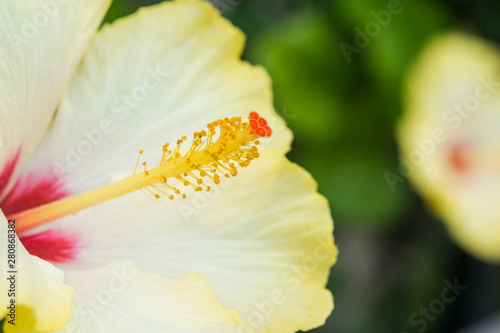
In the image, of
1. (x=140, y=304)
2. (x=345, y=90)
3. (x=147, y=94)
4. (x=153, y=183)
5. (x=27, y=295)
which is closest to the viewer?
(x=27, y=295)

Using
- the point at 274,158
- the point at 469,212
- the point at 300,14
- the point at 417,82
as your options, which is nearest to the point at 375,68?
the point at 417,82

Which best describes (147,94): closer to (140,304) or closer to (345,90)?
(140,304)

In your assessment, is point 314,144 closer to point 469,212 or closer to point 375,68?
point 375,68

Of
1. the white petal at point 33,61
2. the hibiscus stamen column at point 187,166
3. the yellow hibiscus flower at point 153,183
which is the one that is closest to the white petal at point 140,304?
the yellow hibiscus flower at point 153,183

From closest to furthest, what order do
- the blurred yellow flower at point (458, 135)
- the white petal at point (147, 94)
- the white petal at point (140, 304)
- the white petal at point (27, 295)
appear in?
1. the white petal at point (27, 295)
2. the white petal at point (140, 304)
3. the white petal at point (147, 94)
4. the blurred yellow flower at point (458, 135)

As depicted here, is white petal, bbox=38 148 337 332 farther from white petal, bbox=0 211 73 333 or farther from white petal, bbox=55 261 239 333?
white petal, bbox=0 211 73 333

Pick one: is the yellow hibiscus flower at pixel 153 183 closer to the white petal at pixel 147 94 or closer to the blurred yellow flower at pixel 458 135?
the white petal at pixel 147 94

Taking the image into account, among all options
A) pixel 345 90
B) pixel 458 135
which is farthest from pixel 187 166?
pixel 458 135
